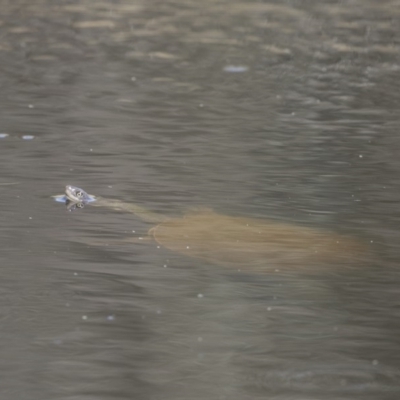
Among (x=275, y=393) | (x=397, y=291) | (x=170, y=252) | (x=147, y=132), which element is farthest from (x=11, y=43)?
(x=275, y=393)

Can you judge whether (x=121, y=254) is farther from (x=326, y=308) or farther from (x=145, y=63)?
(x=145, y=63)

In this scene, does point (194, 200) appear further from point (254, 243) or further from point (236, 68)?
point (236, 68)

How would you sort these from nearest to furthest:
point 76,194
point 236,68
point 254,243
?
1. point 254,243
2. point 76,194
3. point 236,68

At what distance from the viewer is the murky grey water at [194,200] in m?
3.64

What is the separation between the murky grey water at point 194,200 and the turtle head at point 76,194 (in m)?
0.11

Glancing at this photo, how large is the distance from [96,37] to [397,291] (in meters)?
7.69

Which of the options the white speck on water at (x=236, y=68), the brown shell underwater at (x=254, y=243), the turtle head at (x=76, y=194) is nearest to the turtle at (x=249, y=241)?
the brown shell underwater at (x=254, y=243)

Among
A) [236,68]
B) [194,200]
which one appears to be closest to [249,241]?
[194,200]

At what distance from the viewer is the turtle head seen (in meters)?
5.70

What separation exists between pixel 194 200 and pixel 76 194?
68 centimetres

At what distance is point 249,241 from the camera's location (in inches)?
200

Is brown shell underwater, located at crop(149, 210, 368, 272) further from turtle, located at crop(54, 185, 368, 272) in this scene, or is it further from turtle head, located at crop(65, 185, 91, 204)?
turtle head, located at crop(65, 185, 91, 204)

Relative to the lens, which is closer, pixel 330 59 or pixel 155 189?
pixel 155 189

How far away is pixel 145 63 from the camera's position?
10117 mm
